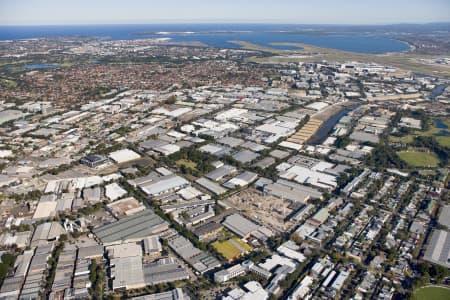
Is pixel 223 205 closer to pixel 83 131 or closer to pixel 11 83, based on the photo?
pixel 83 131

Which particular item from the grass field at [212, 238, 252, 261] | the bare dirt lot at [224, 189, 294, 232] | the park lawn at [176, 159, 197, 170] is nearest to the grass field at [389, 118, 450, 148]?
the bare dirt lot at [224, 189, 294, 232]

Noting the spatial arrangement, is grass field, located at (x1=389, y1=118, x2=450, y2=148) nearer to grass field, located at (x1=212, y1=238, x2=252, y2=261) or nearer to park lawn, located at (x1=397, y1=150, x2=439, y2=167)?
park lawn, located at (x1=397, y1=150, x2=439, y2=167)

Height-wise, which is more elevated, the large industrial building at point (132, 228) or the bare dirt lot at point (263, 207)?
the large industrial building at point (132, 228)

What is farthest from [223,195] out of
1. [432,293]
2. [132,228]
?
[432,293]

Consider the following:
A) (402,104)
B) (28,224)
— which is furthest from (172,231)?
(402,104)

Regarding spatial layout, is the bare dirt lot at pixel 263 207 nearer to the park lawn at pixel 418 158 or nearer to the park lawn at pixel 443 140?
the park lawn at pixel 418 158

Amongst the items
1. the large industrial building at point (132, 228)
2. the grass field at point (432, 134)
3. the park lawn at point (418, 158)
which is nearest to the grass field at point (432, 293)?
the large industrial building at point (132, 228)
